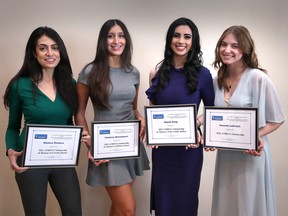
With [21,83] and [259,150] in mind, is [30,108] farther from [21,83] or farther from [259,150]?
[259,150]

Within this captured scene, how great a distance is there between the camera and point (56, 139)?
1681 millimetres

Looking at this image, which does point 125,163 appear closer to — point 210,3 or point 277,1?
point 210,3

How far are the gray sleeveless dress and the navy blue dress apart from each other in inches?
7.0

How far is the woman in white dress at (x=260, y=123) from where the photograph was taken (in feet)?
5.60

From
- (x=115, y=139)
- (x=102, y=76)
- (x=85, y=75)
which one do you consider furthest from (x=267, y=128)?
(x=85, y=75)

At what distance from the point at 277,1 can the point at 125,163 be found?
1974 millimetres

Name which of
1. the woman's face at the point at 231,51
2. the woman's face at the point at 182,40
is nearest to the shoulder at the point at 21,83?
the woman's face at the point at 182,40

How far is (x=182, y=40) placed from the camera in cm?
189

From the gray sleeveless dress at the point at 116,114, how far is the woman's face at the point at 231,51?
66 cm

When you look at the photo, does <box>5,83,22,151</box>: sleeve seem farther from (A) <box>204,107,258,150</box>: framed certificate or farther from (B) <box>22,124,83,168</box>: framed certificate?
(A) <box>204,107,258,150</box>: framed certificate

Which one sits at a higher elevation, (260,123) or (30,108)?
(30,108)

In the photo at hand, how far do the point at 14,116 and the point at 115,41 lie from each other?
32.2 inches

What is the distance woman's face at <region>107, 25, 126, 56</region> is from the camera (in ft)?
6.26

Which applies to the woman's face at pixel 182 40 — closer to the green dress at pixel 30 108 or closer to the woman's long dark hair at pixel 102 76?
the woman's long dark hair at pixel 102 76
